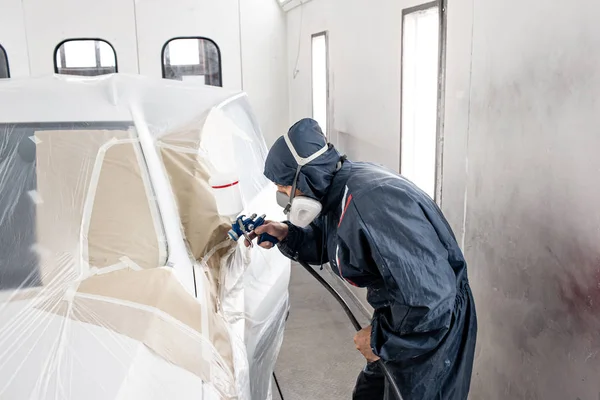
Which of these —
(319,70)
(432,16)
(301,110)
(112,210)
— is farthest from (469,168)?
(301,110)

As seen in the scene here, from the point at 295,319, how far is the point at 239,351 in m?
2.44

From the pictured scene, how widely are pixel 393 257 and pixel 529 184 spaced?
0.66 metres

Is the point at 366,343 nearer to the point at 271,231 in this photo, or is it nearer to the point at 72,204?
the point at 271,231

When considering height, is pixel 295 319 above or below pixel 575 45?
below

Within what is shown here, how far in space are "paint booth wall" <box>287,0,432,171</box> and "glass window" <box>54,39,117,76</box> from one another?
6.84ft

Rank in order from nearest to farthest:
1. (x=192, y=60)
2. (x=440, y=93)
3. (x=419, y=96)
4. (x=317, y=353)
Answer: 1. (x=440, y=93)
2. (x=419, y=96)
3. (x=317, y=353)
4. (x=192, y=60)

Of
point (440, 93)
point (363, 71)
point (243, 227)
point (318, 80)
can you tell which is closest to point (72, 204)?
point (243, 227)

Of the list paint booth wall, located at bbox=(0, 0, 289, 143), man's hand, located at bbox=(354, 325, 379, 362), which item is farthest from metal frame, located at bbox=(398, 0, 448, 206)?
paint booth wall, located at bbox=(0, 0, 289, 143)

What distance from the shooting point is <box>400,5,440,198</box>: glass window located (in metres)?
2.95

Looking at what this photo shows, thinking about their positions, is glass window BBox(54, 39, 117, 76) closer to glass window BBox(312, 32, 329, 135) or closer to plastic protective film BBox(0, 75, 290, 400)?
glass window BBox(312, 32, 329, 135)

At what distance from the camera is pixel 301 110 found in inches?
243

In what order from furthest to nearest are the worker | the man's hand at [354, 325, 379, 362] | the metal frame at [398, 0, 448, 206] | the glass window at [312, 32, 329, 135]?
the glass window at [312, 32, 329, 135], the metal frame at [398, 0, 448, 206], the man's hand at [354, 325, 379, 362], the worker

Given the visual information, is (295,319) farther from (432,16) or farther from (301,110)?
(301,110)

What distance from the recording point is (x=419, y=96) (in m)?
3.08
